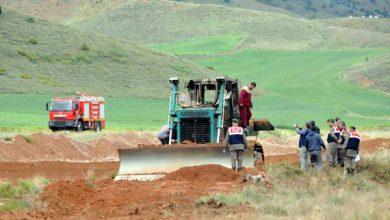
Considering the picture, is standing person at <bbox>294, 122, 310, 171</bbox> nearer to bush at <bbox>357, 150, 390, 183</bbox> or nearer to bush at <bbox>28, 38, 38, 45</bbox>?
bush at <bbox>357, 150, 390, 183</bbox>

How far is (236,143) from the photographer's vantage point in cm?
2620

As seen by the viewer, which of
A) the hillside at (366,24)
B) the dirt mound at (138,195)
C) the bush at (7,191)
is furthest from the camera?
the hillside at (366,24)

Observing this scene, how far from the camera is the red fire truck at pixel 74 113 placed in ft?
184

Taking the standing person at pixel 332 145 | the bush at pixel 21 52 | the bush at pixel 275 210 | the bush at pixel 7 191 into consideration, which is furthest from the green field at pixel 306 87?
the bush at pixel 275 210

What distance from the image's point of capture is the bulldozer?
1045 inches

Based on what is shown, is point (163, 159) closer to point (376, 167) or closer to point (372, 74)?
point (376, 167)

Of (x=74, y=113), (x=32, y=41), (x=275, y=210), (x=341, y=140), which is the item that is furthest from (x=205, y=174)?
(x=32, y=41)

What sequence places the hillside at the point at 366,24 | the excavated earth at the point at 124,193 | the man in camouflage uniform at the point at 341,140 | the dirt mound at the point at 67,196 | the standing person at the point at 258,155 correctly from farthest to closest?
the hillside at the point at 366,24
the man in camouflage uniform at the point at 341,140
the standing person at the point at 258,155
the dirt mound at the point at 67,196
the excavated earth at the point at 124,193

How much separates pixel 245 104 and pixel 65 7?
518 ft

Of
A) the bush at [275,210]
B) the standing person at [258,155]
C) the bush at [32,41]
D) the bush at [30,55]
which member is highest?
the bush at [32,41]

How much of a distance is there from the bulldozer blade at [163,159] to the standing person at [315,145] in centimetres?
227

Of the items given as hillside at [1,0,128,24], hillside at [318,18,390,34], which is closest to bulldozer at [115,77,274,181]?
hillside at [1,0,128,24]

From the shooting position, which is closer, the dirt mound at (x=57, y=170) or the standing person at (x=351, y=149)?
the standing person at (x=351, y=149)

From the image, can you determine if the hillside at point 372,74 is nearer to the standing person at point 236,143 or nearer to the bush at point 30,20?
the bush at point 30,20
